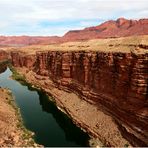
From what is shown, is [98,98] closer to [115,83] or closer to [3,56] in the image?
[115,83]

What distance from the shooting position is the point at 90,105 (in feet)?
135

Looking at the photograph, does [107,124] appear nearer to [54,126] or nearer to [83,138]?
[83,138]

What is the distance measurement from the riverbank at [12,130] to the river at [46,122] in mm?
1056

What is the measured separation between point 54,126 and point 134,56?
14.2 metres

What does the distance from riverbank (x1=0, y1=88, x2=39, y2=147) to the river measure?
1.06 metres

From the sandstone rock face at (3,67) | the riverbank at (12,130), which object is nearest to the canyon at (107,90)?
the riverbank at (12,130)

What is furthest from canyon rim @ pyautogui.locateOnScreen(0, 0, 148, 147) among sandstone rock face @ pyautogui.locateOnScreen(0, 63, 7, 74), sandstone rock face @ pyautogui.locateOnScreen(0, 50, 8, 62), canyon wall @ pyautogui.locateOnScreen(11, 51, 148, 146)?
sandstone rock face @ pyautogui.locateOnScreen(0, 50, 8, 62)

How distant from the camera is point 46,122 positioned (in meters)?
40.1

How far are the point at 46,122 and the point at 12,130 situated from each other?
7.36 meters

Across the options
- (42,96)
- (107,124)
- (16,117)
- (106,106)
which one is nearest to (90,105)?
(106,106)

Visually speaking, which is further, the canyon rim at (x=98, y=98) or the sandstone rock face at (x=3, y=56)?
the sandstone rock face at (x=3, y=56)

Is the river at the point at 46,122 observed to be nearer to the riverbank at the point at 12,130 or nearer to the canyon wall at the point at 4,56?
the riverbank at the point at 12,130

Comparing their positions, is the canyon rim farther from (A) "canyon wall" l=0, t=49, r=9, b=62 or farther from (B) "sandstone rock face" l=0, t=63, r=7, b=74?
(A) "canyon wall" l=0, t=49, r=9, b=62

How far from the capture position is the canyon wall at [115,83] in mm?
31031
